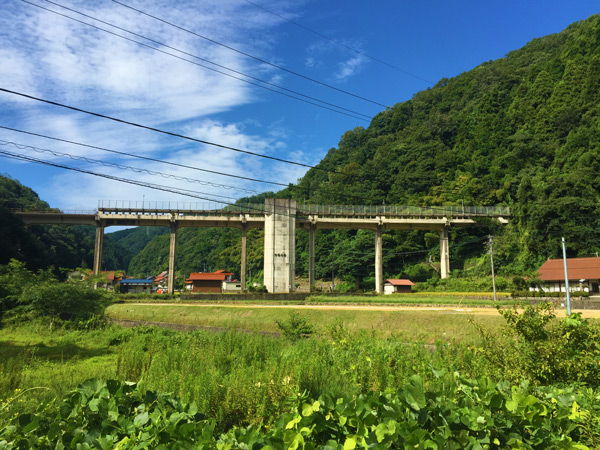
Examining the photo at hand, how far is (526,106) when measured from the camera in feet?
251

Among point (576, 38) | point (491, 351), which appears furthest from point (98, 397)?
point (576, 38)

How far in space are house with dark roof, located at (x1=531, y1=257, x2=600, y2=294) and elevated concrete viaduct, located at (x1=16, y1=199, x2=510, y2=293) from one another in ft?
50.6

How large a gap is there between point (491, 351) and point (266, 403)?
431cm

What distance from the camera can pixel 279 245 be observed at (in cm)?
5603

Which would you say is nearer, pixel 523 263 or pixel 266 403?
pixel 266 403

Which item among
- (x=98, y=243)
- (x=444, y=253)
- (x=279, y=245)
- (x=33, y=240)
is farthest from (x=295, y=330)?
(x=33, y=240)

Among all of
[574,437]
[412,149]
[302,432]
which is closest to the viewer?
[302,432]

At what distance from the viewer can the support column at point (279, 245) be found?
2169 inches

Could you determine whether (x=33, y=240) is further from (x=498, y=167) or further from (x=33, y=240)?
(x=498, y=167)

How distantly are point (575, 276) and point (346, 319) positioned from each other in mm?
36320

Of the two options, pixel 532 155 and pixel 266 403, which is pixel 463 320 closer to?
pixel 266 403

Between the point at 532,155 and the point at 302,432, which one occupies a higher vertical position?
the point at 532,155

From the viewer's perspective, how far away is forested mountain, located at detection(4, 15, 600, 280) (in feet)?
184

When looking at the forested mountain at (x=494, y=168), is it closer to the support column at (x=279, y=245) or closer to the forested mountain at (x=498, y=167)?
the forested mountain at (x=498, y=167)
